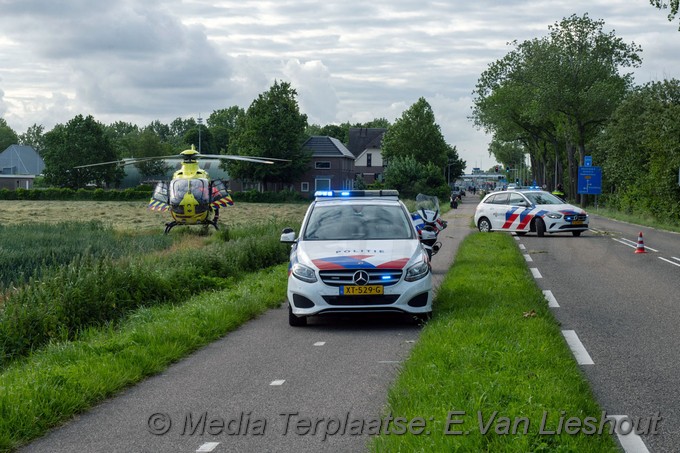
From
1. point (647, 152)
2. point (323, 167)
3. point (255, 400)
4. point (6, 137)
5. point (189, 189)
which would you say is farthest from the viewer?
point (6, 137)

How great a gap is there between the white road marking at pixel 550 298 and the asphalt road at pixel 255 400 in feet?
10.6

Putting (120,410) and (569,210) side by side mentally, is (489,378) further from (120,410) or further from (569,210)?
(569,210)

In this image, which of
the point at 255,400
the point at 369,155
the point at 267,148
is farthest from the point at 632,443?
the point at 369,155

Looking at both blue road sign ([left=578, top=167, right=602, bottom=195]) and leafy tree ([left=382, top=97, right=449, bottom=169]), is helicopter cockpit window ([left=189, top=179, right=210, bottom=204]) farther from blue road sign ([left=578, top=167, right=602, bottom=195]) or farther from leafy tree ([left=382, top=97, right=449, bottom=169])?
leafy tree ([left=382, top=97, right=449, bottom=169])

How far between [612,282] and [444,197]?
229 ft

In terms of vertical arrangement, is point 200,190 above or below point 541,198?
above

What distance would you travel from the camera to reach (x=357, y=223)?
12.2 m

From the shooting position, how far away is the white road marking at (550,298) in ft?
41.1

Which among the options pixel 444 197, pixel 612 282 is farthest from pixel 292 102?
pixel 612 282

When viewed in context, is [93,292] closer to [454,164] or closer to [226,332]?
[226,332]

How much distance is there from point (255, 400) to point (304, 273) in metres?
4.03

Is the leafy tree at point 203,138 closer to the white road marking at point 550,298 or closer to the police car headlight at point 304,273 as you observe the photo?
the white road marking at point 550,298

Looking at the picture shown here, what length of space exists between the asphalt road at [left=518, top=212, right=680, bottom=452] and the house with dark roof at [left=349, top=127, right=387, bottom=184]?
363ft

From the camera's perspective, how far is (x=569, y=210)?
3048 cm
